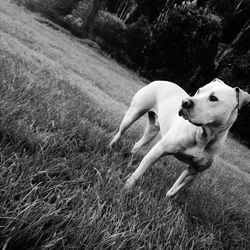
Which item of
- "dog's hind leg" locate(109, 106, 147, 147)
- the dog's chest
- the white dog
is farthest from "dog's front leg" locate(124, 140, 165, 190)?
"dog's hind leg" locate(109, 106, 147, 147)

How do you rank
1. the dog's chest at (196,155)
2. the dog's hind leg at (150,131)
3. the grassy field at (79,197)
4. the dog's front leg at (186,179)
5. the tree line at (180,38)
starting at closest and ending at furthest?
the grassy field at (79,197) → the dog's chest at (196,155) → the dog's front leg at (186,179) → the dog's hind leg at (150,131) → the tree line at (180,38)

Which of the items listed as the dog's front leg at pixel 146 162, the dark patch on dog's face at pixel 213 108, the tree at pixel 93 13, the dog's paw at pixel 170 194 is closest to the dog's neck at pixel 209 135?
the dark patch on dog's face at pixel 213 108

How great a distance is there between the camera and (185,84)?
20719mm

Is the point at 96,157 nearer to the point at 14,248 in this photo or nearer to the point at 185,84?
the point at 14,248

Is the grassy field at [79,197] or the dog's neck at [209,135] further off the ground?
the dog's neck at [209,135]

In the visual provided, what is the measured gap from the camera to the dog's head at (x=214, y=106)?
3.04 metres

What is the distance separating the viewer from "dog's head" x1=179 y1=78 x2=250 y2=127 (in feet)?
9.96

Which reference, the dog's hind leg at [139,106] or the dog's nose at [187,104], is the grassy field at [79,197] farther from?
the dog's nose at [187,104]

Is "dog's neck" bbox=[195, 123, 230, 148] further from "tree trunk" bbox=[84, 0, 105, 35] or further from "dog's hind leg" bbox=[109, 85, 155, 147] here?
"tree trunk" bbox=[84, 0, 105, 35]

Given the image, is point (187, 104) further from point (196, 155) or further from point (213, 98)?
point (196, 155)

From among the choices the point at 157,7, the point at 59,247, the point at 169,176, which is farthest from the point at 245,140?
the point at 59,247

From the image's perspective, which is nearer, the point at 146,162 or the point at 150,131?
the point at 146,162

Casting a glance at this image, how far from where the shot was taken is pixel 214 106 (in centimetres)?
311

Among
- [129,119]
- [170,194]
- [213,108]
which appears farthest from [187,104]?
[129,119]
